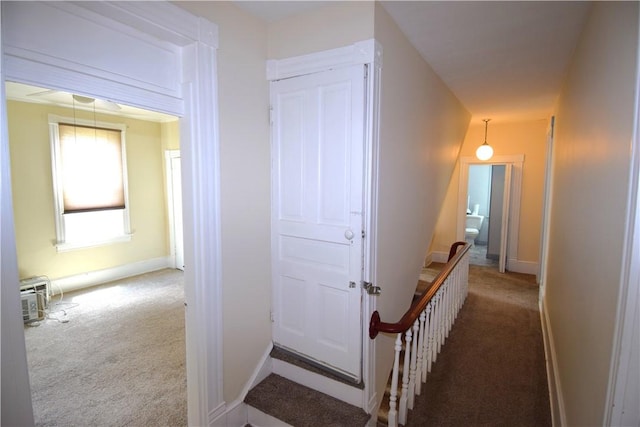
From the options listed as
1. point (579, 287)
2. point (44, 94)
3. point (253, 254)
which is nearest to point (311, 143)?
point (253, 254)

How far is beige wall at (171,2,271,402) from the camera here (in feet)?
6.22

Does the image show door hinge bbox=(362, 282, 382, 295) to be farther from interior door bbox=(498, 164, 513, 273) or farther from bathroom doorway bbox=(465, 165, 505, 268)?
bathroom doorway bbox=(465, 165, 505, 268)

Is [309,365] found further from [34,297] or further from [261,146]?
[34,297]

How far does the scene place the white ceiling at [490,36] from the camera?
1.90m

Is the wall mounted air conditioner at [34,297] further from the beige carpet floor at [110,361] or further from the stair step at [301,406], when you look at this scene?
the stair step at [301,406]

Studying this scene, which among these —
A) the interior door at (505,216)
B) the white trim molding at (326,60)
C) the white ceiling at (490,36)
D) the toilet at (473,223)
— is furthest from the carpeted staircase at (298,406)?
the toilet at (473,223)

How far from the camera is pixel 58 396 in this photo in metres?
2.39

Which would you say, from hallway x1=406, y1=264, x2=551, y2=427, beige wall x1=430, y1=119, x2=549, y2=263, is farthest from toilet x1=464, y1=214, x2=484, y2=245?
hallway x1=406, y1=264, x2=551, y2=427

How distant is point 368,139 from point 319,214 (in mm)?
577

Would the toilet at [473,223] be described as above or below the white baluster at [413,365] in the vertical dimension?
above

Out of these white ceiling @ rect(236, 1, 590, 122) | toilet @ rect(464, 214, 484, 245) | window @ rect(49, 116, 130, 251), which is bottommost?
toilet @ rect(464, 214, 484, 245)

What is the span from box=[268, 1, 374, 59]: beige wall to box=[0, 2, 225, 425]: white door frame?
1.72ft

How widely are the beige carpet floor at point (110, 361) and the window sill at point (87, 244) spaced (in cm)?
67

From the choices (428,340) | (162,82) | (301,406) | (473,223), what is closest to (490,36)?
(162,82)
